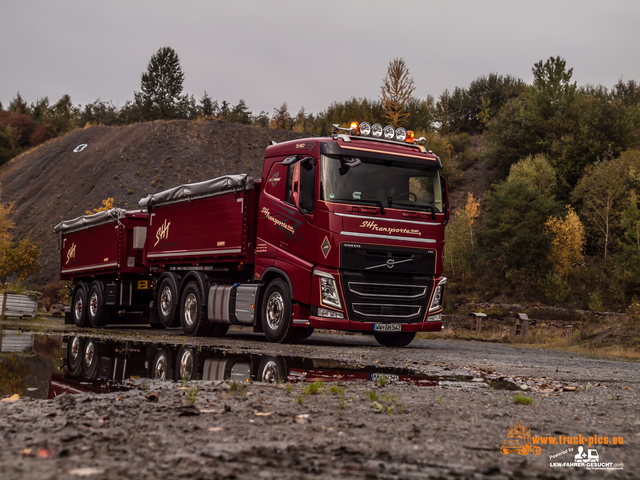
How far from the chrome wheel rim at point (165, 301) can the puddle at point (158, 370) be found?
623 cm

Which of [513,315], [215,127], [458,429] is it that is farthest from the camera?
[215,127]

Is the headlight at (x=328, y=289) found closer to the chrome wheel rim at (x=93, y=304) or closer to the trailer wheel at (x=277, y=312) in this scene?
the trailer wheel at (x=277, y=312)

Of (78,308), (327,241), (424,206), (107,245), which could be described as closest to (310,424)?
(327,241)

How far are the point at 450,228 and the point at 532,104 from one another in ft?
58.8

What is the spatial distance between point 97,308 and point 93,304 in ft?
1.74

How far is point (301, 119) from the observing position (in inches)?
3639

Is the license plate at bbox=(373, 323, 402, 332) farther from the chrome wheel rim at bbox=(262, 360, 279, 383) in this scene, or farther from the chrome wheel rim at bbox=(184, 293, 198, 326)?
the chrome wheel rim at bbox=(184, 293, 198, 326)

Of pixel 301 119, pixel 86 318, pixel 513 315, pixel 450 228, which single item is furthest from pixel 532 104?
pixel 86 318

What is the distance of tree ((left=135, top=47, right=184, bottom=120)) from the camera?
87.2 meters

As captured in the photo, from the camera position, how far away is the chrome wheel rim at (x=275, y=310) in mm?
13352

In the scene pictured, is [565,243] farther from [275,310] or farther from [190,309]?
[275,310]

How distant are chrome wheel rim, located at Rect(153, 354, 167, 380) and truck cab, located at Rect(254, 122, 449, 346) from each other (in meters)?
3.79

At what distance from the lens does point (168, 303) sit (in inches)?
690

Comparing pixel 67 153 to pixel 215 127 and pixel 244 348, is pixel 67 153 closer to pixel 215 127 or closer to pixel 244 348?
pixel 215 127
